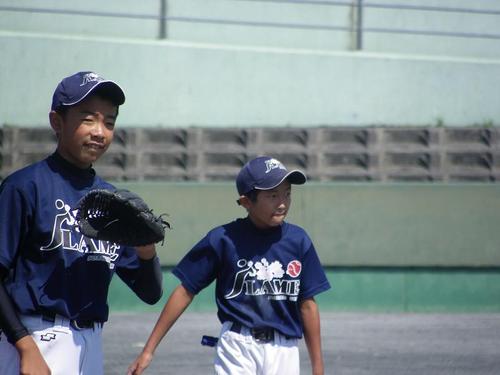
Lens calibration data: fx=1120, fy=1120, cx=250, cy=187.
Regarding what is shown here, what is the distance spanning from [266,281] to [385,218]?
→ 6.53m

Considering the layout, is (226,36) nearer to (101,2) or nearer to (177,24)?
(177,24)

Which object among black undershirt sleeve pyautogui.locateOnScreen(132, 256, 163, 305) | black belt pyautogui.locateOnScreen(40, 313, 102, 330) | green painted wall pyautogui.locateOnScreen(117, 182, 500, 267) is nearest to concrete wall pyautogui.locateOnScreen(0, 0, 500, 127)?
green painted wall pyautogui.locateOnScreen(117, 182, 500, 267)

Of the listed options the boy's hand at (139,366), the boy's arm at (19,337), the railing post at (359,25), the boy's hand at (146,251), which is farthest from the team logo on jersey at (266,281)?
the railing post at (359,25)

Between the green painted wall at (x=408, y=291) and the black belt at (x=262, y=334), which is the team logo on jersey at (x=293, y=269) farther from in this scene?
the green painted wall at (x=408, y=291)

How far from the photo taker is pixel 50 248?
3.83 m

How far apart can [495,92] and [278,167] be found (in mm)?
8009

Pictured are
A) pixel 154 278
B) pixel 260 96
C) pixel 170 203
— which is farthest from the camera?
pixel 260 96

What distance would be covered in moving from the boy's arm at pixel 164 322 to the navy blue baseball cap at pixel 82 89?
1467mm

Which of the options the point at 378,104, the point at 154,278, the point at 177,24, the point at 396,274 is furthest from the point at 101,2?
the point at 154,278

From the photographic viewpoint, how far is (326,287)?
5352 millimetres

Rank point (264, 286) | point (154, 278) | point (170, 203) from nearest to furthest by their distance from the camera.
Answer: point (154, 278) → point (264, 286) → point (170, 203)

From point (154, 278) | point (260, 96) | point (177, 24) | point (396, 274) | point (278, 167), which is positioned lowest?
point (396, 274)

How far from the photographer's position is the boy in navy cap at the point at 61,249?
12.4 ft

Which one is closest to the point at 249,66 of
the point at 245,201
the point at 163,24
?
the point at 163,24
